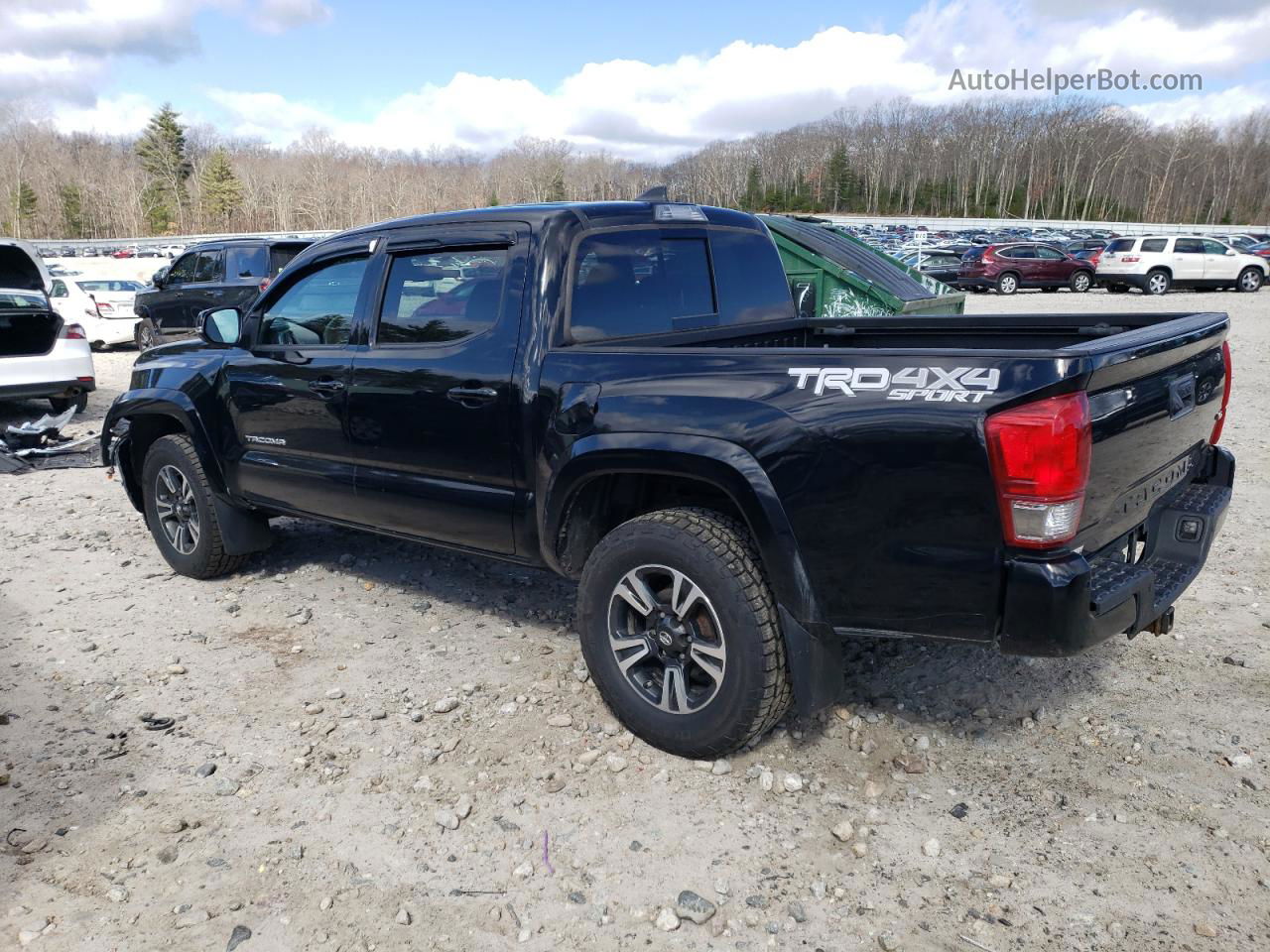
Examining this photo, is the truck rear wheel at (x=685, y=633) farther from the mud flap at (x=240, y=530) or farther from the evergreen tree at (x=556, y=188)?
the evergreen tree at (x=556, y=188)

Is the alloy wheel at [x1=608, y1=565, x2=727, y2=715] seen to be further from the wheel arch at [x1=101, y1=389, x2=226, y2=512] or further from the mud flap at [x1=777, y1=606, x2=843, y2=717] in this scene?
the wheel arch at [x1=101, y1=389, x2=226, y2=512]

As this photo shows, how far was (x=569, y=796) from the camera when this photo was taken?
10.9 feet

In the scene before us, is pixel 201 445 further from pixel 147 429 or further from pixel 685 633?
pixel 685 633

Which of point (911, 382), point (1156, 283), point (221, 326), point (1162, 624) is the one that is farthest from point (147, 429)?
point (1156, 283)

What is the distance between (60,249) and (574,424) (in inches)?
2713

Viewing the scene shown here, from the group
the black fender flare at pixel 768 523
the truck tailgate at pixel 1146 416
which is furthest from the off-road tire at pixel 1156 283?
the black fender flare at pixel 768 523

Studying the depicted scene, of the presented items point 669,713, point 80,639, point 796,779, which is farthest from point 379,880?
point 80,639

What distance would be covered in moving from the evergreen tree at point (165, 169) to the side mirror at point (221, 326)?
113 meters

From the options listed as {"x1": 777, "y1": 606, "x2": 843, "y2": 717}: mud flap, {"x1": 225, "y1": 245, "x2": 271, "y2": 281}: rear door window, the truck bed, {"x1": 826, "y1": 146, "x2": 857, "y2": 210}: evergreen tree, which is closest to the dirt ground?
{"x1": 777, "y1": 606, "x2": 843, "y2": 717}: mud flap

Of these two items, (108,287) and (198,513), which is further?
(108,287)

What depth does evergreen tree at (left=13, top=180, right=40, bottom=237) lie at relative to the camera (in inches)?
3780

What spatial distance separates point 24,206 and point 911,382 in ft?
385

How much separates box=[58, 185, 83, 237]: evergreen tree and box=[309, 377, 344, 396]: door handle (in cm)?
11330

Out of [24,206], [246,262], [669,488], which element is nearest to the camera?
[669,488]
